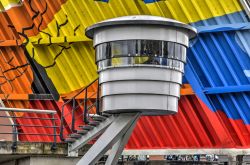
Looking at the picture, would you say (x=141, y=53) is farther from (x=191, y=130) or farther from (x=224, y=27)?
(x=191, y=130)

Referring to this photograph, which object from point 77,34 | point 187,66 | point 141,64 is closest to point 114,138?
point 141,64

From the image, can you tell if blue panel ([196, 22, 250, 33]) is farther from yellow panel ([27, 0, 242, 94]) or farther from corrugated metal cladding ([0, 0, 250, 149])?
yellow panel ([27, 0, 242, 94])

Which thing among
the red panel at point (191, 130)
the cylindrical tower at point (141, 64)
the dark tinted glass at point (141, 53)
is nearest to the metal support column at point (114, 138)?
Result: the cylindrical tower at point (141, 64)

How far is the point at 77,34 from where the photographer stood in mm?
18656

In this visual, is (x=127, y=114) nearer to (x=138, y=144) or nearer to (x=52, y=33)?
(x=138, y=144)

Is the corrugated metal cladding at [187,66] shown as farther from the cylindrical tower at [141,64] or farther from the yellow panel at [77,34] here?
the cylindrical tower at [141,64]

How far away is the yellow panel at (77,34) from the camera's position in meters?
17.1

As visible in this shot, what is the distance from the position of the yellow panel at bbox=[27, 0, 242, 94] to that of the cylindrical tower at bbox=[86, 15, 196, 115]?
418cm

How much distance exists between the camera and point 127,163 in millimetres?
19062

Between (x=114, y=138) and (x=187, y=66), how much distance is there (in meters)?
4.57

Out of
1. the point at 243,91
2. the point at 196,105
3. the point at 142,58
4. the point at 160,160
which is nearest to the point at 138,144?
the point at 160,160

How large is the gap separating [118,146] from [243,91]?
4.57m

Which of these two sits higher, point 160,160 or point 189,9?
point 189,9

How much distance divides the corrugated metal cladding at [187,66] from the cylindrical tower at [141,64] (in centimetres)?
389
